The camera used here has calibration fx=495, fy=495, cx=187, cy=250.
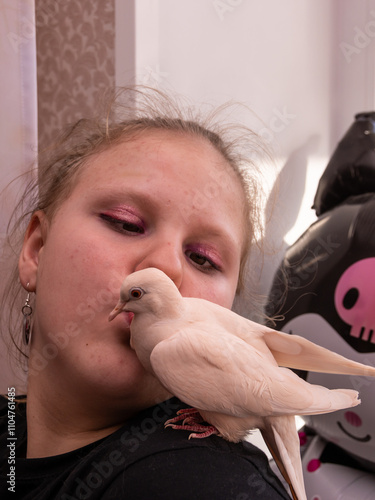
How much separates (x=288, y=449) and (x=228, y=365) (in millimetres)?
100

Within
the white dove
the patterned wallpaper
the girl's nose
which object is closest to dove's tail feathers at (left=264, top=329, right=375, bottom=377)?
the white dove

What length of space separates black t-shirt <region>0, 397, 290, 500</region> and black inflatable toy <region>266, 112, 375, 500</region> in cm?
47

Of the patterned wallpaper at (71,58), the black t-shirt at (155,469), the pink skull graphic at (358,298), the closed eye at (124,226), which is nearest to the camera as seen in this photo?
the black t-shirt at (155,469)

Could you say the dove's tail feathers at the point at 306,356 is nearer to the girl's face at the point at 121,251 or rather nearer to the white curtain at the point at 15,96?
the girl's face at the point at 121,251

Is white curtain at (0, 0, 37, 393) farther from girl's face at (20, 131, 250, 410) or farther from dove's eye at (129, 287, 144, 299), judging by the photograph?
dove's eye at (129, 287, 144, 299)

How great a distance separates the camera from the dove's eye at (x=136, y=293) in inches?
17.9

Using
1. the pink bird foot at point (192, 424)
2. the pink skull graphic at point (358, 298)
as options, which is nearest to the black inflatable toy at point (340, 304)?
the pink skull graphic at point (358, 298)

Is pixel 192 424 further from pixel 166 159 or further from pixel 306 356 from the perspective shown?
pixel 166 159

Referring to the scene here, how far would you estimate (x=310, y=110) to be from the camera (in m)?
1.53

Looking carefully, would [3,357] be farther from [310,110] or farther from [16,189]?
[310,110]

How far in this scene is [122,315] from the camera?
0.52m

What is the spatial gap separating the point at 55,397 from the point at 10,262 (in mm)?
469

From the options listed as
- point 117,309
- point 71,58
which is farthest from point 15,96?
point 117,309

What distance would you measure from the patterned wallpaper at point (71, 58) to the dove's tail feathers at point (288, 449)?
894mm
